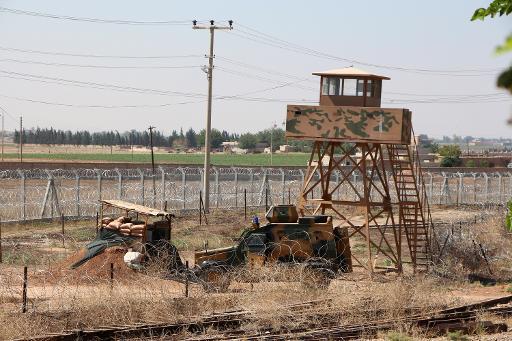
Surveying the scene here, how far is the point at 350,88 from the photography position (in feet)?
91.5

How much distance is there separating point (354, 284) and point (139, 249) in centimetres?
498

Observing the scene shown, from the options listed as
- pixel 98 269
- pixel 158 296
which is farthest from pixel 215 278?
pixel 158 296

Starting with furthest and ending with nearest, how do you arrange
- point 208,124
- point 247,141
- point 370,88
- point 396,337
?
point 247,141 < point 208,124 < point 370,88 < point 396,337

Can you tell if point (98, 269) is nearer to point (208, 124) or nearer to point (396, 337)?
point (396, 337)

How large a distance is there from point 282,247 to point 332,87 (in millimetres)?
6323

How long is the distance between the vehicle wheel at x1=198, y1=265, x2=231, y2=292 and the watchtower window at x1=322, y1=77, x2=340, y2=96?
731 centimetres

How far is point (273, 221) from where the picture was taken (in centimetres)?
2416

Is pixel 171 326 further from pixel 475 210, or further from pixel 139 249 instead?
pixel 475 210

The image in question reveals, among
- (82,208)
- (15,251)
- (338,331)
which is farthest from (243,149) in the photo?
(338,331)

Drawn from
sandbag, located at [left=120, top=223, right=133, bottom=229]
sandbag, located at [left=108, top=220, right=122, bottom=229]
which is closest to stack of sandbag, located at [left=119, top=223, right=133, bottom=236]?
sandbag, located at [left=120, top=223, right=133, bottom=229]

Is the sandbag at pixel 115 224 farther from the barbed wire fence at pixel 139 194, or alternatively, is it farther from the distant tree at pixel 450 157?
the distant tree at pixel 450 157

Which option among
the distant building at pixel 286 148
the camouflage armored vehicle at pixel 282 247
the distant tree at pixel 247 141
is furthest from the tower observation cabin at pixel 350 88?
the distant tree at pixel 247 141

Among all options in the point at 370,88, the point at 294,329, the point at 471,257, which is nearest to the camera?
the point at 294,329

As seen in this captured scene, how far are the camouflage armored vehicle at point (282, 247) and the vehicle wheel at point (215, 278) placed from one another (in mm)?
23
